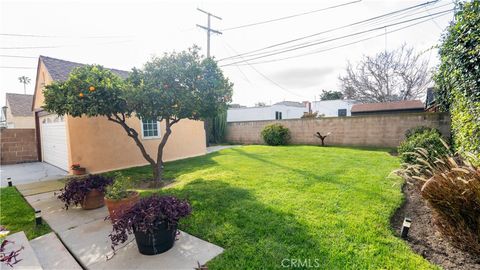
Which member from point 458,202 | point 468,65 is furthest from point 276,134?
point 458,202

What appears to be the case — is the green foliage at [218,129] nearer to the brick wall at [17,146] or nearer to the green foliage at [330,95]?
the brick wall at [17,146]

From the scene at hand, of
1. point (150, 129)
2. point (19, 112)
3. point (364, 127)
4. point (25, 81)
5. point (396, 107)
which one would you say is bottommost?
point (364, 127)

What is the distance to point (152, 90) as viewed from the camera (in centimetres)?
493

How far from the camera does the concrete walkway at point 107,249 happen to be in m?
2.45

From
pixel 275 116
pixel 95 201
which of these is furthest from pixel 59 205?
pixel 275 116

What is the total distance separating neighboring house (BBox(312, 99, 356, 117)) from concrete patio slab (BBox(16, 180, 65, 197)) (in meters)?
24.6

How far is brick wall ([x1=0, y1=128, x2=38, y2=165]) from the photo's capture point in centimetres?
991

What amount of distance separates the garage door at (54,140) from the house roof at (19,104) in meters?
14.5

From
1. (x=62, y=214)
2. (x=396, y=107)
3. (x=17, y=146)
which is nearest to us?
(x=62, y=214)

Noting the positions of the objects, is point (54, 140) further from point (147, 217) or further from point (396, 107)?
point (396, 107)

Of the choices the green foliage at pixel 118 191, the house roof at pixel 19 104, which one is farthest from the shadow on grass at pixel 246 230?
the house roof at pixel 19 104

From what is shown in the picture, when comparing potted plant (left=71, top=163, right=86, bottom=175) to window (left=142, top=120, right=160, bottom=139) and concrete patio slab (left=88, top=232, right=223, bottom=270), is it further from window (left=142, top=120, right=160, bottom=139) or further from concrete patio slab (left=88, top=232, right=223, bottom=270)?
concrete patio slab (left=88, top=232, right=223, bottom=270)

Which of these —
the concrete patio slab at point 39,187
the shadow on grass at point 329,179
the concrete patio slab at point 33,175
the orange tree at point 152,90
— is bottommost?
the concrete patio slab at point 33,175

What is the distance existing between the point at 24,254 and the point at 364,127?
1308 centimetres
